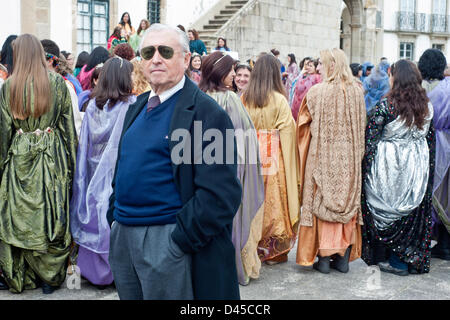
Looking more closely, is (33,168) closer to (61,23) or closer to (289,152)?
(289,152)

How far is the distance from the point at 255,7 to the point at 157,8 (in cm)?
355

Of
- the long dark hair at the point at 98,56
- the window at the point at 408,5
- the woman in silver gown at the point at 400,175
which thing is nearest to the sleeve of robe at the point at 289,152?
the woman in silver gown at the point at 400,175

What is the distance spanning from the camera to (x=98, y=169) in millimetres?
5148

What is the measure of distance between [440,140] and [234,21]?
14013 millimetres

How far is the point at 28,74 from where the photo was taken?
489cm

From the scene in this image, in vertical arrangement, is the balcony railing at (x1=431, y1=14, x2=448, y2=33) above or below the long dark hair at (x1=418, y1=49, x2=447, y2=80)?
above

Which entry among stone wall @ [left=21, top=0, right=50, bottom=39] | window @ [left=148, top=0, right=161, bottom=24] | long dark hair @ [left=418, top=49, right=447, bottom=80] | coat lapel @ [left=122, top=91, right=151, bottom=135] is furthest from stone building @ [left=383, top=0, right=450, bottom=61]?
coat lapel @ [left=122, top=91, right=151, bottom=135]

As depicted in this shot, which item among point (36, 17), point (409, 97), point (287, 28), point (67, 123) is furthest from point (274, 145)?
point (287, 28)

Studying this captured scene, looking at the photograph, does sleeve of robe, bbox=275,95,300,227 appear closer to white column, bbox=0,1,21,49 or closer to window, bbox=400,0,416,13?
white column, bbox=0,1,21,49

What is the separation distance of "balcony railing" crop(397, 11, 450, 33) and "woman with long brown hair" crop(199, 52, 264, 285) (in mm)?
33270

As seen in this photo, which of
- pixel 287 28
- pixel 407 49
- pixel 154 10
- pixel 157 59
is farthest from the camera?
pixel 407 49

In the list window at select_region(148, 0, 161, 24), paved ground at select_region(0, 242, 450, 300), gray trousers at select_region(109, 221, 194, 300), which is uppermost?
window at select_region(148, 0, 161, 24)

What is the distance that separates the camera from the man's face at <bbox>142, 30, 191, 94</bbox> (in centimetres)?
292
